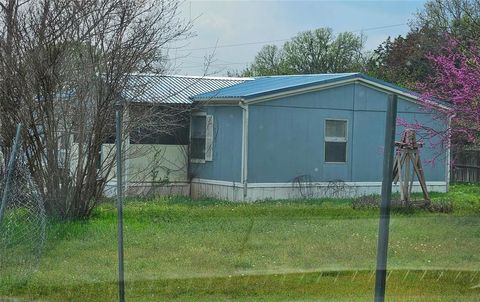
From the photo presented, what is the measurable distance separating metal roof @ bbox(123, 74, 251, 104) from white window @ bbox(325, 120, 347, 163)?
3.40m

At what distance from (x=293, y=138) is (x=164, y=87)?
14.6ft

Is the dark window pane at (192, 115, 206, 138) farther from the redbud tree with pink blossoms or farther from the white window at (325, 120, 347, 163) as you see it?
the redbud tree with pink blossoms

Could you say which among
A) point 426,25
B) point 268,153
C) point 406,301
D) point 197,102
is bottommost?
point 406,301

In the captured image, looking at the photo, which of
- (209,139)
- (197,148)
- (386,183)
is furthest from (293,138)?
(386,183)

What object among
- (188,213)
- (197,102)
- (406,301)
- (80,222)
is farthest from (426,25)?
(406,301)

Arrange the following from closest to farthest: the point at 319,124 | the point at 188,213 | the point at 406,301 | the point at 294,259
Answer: the point at 406,301, the point at 294,259, the point at 188,213, the point at 319,124

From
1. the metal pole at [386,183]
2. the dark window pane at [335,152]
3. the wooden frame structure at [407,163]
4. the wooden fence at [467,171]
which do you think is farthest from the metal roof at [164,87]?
the metal pole at [386,183]

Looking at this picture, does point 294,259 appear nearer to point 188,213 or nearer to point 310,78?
point 188,213

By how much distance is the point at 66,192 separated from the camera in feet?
41.0

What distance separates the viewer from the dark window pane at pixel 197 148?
20.3 meters

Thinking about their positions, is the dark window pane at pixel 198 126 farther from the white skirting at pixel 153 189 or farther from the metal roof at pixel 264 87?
the white skirting at pixel 153 189

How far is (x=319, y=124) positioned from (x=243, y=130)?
215 centimetres

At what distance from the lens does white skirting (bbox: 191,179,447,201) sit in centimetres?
1883

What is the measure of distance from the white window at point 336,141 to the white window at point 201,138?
9.76 ft
